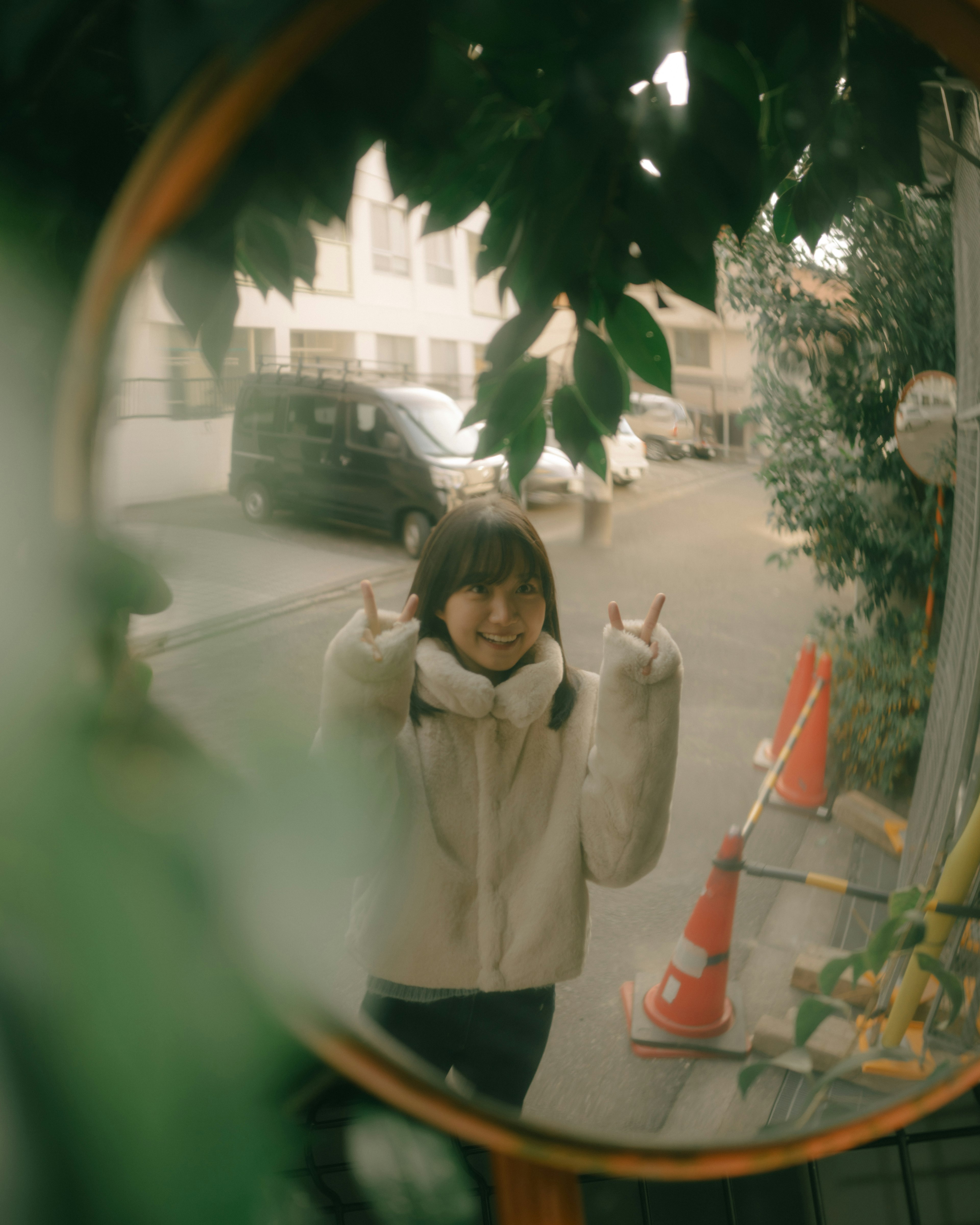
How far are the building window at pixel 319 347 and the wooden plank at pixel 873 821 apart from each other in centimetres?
43

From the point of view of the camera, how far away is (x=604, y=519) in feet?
1.63

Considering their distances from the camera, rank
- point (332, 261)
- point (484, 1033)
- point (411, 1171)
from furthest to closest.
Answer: point (411, 1171)
point (484, 1033)
point (332, 261)

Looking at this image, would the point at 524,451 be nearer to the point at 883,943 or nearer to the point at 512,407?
the point at 512,407

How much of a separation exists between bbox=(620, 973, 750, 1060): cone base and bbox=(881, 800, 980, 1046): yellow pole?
12cm

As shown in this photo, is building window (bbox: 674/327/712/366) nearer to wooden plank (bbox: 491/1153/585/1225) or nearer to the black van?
the black van

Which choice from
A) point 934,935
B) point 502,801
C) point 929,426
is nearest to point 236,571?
point 502,801

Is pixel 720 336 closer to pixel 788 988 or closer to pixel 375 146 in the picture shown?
pixel 375 146

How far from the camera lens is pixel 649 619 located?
0.51 meters

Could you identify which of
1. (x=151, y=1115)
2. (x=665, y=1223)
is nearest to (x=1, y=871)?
(x=151, y=1115)

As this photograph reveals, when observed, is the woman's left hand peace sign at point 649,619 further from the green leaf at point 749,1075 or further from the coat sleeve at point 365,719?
the green leaf at point 749,1075

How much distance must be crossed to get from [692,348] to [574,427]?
0.29ft

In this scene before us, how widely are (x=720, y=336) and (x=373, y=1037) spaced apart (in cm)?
50

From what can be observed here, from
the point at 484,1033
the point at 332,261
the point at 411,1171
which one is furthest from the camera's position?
the point at 411,1171

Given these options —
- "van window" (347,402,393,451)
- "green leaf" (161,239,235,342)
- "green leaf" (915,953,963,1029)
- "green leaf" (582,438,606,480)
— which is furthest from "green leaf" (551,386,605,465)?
"green leaf" (915,953,963,1029)
